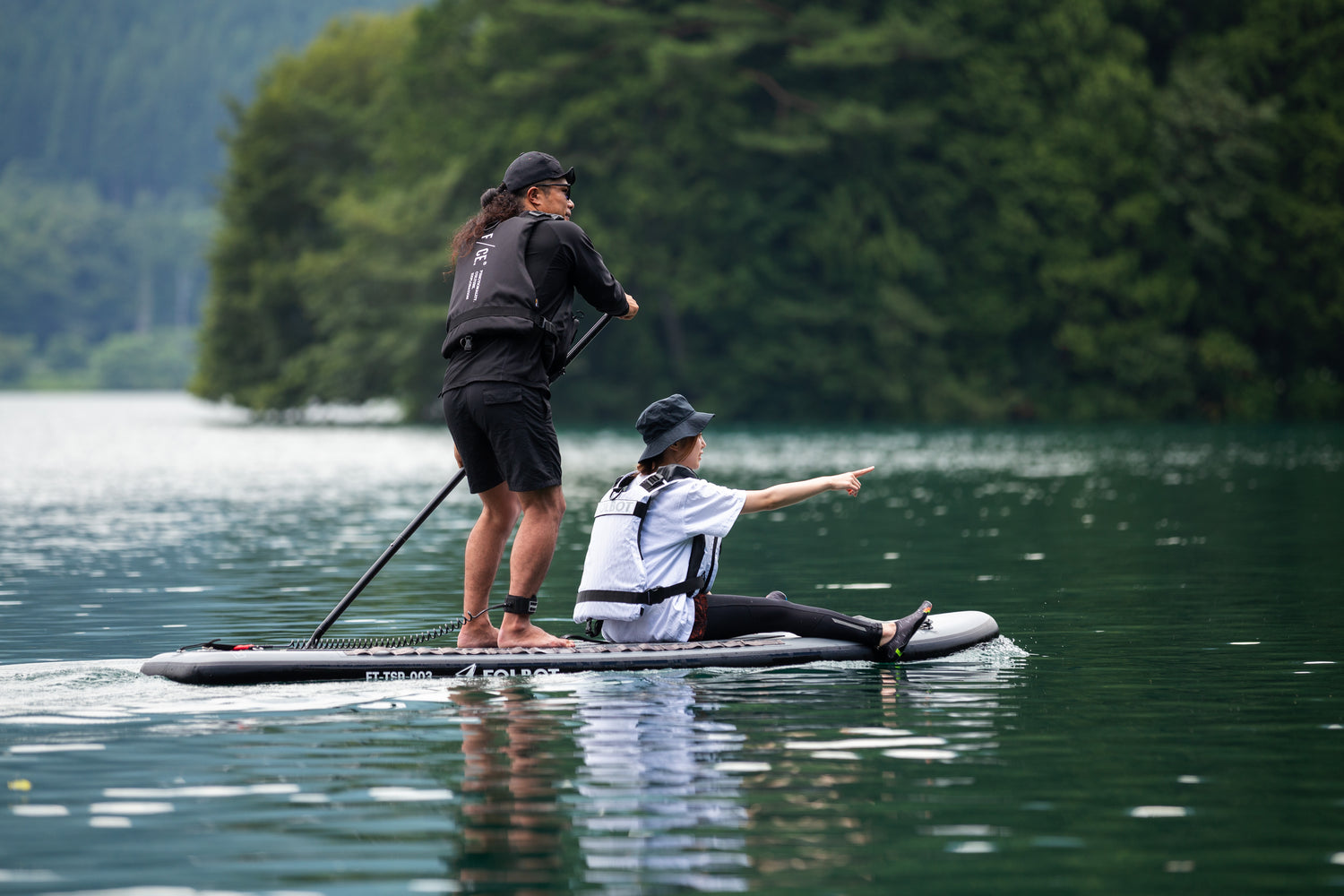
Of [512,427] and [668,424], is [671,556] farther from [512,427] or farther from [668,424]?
[512,427]

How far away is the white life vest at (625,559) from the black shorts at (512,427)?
→ 35cm

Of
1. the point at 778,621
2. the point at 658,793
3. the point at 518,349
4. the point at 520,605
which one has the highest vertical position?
the point at 518,349

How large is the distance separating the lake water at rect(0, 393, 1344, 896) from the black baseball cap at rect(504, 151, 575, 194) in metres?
2.46

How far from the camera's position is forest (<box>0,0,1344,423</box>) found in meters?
50.0

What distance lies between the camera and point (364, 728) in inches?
299

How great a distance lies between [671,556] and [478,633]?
1158 mm

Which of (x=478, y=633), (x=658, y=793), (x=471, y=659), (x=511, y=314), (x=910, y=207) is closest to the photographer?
(x=658, y=793)

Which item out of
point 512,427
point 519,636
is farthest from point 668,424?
point 519,636

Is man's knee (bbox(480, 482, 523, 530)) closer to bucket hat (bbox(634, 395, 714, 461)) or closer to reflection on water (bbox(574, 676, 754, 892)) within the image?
bucket hat (bbox(634, 395, 714, 461))

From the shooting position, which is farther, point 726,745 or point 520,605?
point 520,605

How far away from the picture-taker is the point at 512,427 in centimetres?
888

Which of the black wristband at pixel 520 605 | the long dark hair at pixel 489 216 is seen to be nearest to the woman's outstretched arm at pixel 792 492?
the black wristband at pixel 520 605

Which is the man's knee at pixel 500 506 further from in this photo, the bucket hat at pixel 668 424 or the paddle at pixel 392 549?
the bucket hat at pixel 668 424

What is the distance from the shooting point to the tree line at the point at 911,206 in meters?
50.0
